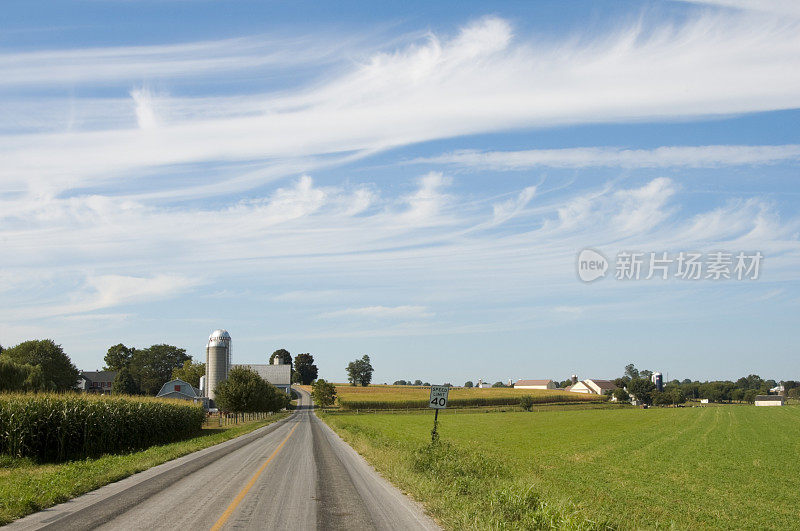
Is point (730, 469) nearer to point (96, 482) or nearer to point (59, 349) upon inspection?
point (96, 482)

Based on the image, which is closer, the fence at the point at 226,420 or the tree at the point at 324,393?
the fence at the point at 226,420

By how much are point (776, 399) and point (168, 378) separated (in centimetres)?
19049

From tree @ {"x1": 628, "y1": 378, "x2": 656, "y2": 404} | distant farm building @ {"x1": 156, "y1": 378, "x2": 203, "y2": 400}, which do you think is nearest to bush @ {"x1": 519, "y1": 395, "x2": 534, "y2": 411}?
distant farm building @ {"x1": 156, "y1": 378, "x2": 203, "y2": 400}

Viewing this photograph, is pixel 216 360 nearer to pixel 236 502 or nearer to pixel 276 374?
pixel 276 374

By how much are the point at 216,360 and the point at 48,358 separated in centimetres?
2918

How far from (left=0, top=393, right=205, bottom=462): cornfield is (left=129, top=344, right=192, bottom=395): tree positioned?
13760cm

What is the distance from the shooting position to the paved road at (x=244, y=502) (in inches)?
449

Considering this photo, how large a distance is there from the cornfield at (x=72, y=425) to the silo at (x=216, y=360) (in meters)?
82.5

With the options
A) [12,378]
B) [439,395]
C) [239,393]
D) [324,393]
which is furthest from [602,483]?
[324,393]

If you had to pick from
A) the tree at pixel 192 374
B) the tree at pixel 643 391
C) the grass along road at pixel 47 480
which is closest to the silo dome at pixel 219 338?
the tree at pixel 192 374

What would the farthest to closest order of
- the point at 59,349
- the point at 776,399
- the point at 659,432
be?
the point at 776,399 < the point at 59,349 < the point at 659,432

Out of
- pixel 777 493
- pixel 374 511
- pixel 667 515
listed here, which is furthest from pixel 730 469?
pixel 374 511

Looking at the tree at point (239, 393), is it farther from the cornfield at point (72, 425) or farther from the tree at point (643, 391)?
the tree at point (643, 391)

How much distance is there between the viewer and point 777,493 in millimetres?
22734
